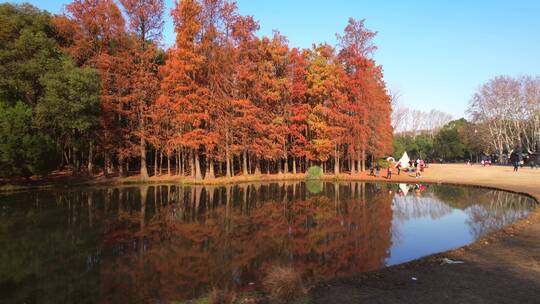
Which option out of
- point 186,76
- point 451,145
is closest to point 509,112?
point 451,145

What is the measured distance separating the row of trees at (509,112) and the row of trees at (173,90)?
103ft

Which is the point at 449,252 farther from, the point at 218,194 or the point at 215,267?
the point at 218,194

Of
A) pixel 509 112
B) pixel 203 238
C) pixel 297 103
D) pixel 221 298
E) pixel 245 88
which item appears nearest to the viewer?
pixel 221 298

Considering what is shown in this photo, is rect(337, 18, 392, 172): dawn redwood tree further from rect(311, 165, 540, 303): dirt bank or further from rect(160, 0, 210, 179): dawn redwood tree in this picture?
rect(311, 165, 540, 303): dirt bank

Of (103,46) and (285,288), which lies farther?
(103,46)

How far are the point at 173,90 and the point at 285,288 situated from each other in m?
28.1

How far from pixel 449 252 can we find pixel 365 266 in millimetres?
2542

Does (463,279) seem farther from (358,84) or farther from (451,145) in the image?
(451,145)

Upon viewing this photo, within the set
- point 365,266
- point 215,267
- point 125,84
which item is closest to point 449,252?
point 365,266

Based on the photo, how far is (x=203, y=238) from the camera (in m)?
13.3

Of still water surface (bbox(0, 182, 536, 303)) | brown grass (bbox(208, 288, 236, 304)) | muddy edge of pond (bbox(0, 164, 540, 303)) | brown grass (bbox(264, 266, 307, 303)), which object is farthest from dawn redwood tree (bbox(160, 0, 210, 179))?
brown grass (bbox(208, 288, 236, 304))

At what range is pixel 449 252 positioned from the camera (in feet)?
33.8

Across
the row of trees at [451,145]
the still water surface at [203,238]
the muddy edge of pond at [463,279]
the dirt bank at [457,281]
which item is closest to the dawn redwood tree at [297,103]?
the still water surface at [203,238]

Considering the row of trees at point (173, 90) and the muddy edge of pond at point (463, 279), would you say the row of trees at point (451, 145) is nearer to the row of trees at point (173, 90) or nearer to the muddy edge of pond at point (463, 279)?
the row of trees at point (173, 90)
